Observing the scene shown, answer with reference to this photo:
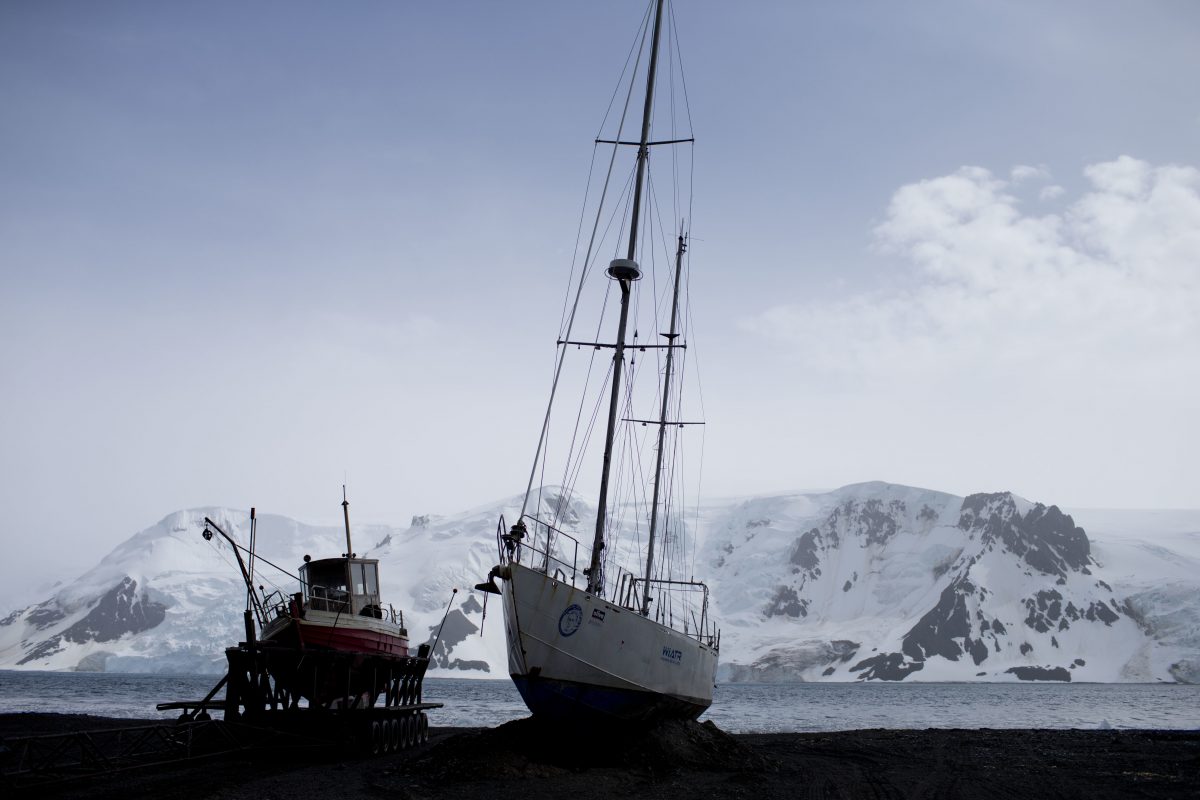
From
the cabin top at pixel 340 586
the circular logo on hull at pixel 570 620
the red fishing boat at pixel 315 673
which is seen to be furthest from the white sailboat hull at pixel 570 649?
the cabin top at pixel 340 586

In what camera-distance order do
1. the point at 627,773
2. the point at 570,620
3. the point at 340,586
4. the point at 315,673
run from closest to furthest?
the point at 627,773 < the point at 570,620 < the point at 315,673 < the point at 340,586

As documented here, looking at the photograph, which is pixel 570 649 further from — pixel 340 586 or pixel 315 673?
pixel 340 586

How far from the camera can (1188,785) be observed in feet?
69.7

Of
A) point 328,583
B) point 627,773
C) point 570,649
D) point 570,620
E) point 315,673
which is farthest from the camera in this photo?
point 328,583

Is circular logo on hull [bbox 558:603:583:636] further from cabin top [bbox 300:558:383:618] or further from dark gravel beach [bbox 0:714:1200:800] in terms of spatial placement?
cabin top [bbox 300:558:383:618]

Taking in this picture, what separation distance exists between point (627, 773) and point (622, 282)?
14235 millimetres

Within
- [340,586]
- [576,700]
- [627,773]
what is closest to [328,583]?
[340,586]

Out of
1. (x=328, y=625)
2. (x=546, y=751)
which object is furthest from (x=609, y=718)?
(x=328, y=625)

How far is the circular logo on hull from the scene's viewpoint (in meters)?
22.0

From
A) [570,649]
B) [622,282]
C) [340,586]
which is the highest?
[622,282]

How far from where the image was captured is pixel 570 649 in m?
22.0

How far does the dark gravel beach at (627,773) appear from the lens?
19.3m

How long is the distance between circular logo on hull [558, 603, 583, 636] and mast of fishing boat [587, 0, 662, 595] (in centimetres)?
191

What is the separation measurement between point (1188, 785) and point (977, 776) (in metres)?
4.96
